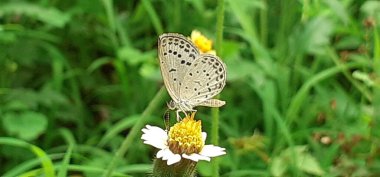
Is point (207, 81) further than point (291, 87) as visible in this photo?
No

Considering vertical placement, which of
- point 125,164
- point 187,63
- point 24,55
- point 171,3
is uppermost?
point 171,3

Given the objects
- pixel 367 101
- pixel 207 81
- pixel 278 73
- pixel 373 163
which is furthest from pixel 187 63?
pixel 367 101

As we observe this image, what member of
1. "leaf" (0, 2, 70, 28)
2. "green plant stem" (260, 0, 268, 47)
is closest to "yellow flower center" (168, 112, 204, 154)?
"leaf" (0, 2, 70, 28)

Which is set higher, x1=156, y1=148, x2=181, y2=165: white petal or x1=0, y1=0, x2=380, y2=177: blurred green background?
x1=0, y1=0, x2=380, y2=177: blurred green background

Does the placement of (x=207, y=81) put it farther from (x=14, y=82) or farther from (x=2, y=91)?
(x=14, y=82)

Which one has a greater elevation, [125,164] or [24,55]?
[24,55]

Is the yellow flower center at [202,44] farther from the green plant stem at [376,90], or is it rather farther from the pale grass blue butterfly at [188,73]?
the green plant stem at [376,90]

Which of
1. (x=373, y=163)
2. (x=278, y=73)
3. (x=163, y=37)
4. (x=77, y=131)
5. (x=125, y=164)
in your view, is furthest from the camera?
(x=77, y=131)

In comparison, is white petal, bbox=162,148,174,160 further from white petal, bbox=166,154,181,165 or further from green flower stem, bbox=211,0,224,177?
green flower stem, bbox=211,0,224,177
